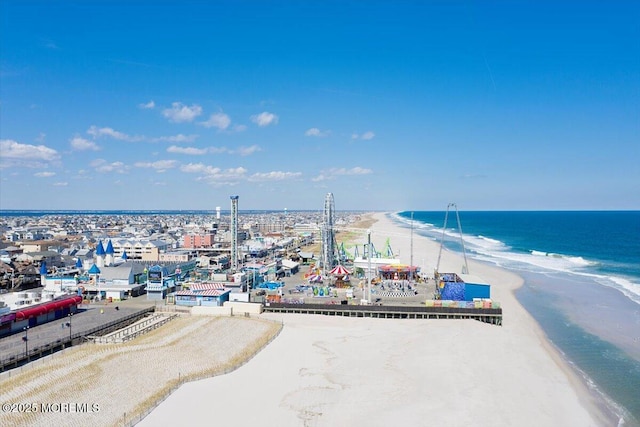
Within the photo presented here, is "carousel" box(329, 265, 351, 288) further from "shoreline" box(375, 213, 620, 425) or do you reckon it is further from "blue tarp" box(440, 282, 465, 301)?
"shoreline" box(375, 213, 620, 425)

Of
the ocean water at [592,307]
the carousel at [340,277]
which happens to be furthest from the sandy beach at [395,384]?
the carousel at [340,277]

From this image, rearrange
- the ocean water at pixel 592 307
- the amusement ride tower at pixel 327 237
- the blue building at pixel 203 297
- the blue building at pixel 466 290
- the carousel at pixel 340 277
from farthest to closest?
the amusement ride tower at pixel 327 237, the carousel at pixel 340 277, the blue building at pixel 466 290, the blue building at pixel 203 297, the ocean water at pixel 592 307

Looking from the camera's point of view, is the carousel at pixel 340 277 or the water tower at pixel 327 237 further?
the water tower at pixel 327 237

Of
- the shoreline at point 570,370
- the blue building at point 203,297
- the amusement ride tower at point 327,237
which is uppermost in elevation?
the amusement ride tower at point 327,237

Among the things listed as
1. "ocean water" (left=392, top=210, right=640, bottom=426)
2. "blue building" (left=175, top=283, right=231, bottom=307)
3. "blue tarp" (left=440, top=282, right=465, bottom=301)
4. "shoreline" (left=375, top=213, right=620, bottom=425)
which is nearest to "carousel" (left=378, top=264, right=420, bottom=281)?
"ocean water" (left=392, top=210, right=640, bottom=426)

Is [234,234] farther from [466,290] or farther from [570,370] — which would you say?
[570,370]

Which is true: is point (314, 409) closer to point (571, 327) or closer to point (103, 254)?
point (571, 327)

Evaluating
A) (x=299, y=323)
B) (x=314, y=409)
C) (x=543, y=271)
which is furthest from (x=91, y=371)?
(x=543, y=271)

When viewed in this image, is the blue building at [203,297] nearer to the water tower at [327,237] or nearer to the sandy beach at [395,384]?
the sandy beach at [395,384]
